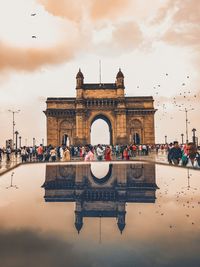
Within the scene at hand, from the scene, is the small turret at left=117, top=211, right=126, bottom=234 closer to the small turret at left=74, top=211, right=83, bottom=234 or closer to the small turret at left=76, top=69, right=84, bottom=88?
the small turret at left=74, top=211, right=83, bottom=234

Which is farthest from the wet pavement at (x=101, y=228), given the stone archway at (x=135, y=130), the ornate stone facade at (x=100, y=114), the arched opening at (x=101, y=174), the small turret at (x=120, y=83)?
the stone archway at (x=135, y=130)

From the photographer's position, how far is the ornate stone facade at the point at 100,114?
5209 cm

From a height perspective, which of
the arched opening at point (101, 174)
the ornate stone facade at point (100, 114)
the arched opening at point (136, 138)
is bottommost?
the arched opening at point (101, 174)

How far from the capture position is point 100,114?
53.0 m

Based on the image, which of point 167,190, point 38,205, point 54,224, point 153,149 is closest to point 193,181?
point 167,190

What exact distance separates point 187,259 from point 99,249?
1175 mm

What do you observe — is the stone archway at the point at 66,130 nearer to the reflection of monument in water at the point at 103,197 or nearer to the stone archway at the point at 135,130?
the stone archway at the point at 135,130

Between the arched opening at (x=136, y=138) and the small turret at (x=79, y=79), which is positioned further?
the arched opening at (x=136, y=138)

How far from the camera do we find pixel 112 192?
9.44 metres

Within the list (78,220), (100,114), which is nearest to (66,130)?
(100,114)

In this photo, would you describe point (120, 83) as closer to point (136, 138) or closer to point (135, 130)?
point (135, 130)

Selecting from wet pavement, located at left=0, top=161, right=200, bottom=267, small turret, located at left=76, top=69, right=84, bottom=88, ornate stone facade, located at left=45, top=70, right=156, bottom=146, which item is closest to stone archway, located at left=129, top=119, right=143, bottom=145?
ornate stone facade, located at left=45, top=70, right=156, bottom=146

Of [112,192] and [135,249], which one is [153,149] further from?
[135,249]

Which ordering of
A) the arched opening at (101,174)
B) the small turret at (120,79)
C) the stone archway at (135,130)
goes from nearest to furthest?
the arched opening at (101,174), the small turret at (120,79), the stone archway at (135,130)
